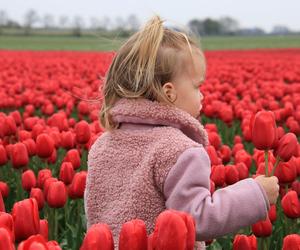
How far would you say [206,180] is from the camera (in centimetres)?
206

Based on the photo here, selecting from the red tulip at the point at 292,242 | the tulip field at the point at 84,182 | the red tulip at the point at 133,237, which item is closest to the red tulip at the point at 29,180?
the tulip field at the point at 84,182

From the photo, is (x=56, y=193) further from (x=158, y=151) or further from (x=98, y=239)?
(x=98, y=239)

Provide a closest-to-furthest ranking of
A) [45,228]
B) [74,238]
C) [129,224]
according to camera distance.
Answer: [129,224], [45,228], [74,238]

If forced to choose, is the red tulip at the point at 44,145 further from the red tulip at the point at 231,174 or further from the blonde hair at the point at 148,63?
the blonde hair at the point at 148,63

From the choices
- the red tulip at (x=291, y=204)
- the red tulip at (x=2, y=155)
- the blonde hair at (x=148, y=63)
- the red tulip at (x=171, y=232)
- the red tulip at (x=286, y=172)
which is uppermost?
the blonde hair at (x=148, y=63)

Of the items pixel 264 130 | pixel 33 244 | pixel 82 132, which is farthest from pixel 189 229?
pixel 82 132

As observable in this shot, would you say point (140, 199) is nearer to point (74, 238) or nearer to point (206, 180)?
point (206, 180)

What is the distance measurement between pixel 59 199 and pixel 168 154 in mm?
838

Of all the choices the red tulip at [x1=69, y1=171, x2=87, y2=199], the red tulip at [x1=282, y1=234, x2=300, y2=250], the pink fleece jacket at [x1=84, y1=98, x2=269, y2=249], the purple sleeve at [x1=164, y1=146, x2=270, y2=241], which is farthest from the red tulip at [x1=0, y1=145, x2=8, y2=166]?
the red tulip at [x1=282, y1=234, x2=300, y2=250]

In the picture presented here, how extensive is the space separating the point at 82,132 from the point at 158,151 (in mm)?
1893

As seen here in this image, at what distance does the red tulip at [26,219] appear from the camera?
185cm

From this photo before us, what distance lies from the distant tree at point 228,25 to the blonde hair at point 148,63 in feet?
303

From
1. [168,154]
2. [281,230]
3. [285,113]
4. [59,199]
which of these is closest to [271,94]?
[285,113]

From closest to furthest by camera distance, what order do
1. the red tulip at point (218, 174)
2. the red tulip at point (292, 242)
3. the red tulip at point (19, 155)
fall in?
the red tulip at point (292, 242) < the red tulip at point (218, 174) < the red tulip at point (19, 155)
